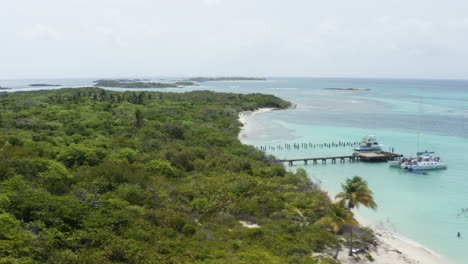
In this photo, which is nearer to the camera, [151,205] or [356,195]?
[356,195]

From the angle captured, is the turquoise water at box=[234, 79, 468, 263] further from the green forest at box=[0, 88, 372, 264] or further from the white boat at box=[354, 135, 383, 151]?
the green forest at box=[0, 88, 372, 264]

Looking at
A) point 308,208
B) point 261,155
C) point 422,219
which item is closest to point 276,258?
point 308,208

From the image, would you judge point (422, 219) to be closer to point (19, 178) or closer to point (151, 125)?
point (19, 178)

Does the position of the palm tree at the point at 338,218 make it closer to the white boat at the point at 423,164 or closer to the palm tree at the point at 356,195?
the palm tree at the point at 356,195

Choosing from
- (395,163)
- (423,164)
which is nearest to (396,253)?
(423,164)

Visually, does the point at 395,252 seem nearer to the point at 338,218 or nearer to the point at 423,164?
the point at 338,218

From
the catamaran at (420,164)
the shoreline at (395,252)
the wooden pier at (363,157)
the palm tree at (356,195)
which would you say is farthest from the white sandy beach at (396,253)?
the wooden pier at (363,157)

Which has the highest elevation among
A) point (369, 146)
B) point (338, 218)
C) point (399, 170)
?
point (338, 218)

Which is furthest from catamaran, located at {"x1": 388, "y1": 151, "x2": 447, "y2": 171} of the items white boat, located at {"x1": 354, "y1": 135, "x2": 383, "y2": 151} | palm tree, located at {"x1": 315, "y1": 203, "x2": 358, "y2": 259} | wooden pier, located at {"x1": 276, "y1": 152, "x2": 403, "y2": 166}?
palm tree, located at {"x1": 315, "y1": 203, "x2": 358, "y2": 259}

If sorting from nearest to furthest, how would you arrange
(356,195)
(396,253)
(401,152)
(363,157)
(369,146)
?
1. (356,195)
2. (396,253)
3. (363,157)
4. (401,152)
5. (369,146)
